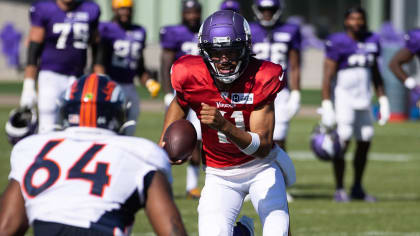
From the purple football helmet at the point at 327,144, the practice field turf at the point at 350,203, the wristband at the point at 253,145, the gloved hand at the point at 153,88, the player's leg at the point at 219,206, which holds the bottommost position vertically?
the practice field turf at the point at 350,203

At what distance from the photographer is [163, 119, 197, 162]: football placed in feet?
14.6

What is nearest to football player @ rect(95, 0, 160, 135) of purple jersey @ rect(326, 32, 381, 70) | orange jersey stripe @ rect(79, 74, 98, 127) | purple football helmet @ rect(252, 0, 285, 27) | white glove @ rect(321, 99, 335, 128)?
purple football helmet @ rect(252, 0, 285, 27)

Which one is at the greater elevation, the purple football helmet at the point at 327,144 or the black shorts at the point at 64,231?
the black shorts at the point at 64,231

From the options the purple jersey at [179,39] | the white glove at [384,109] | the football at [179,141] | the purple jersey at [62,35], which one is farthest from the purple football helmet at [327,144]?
the football at [179,141]

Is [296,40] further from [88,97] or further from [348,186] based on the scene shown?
[88,97]

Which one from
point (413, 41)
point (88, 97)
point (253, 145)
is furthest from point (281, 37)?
point (88, 97)

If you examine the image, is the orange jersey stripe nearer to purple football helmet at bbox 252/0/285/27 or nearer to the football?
the football

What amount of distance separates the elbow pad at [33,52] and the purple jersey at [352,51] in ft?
9.99

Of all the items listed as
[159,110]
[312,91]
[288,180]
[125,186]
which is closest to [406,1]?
[312,91]

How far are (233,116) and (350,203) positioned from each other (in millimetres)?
4486

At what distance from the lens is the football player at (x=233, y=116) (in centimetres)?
490

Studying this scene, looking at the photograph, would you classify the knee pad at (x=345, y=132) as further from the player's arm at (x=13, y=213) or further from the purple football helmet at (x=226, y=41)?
the player's arm at (x=13, y=213)

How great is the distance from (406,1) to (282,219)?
1084 inches

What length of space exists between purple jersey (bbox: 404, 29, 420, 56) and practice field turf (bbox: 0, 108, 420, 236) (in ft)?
5.05
